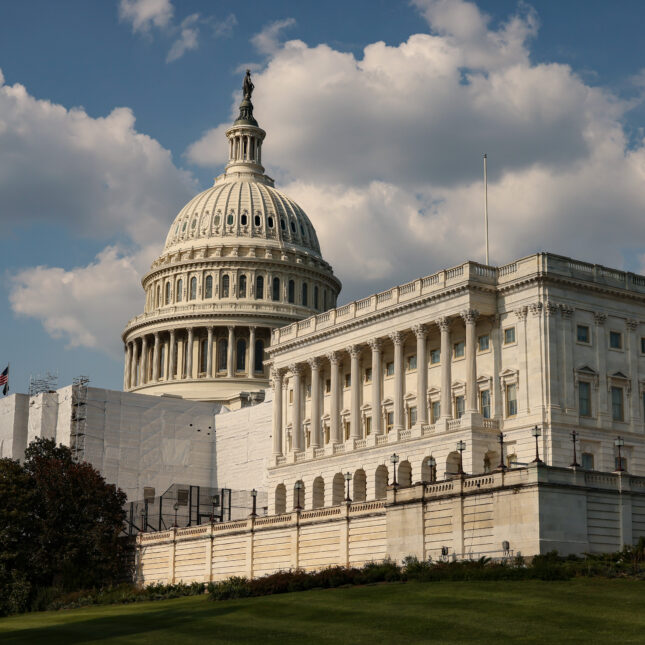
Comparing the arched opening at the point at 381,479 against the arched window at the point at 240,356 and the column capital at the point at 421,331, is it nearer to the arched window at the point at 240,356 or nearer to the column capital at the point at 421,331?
the column capital at the point at 421,331

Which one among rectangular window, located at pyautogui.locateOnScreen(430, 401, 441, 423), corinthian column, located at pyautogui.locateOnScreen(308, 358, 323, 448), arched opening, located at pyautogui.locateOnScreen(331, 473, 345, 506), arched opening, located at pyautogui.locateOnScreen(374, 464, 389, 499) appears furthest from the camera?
corinthian column, located at pyautogui.locateOnScreen(308, 358, 323, 448)

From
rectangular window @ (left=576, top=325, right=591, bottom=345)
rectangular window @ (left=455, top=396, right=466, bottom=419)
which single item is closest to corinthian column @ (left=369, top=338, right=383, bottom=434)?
rectangular window @ (left=455, top=396, right=466, bottom=419)

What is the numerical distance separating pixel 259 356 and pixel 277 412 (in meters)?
39.3

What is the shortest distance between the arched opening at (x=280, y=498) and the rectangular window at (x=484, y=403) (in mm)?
25546

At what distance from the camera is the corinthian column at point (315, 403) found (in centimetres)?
11338

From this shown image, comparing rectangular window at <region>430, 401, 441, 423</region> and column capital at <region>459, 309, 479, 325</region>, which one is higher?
column capital at <region>459, 309, 479, 325</region>

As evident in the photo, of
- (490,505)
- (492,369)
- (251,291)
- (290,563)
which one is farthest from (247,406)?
(490,505)

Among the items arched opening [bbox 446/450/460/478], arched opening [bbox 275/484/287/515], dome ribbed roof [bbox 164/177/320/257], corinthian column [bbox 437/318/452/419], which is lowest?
arched opening [bbox 275/484/287/515]

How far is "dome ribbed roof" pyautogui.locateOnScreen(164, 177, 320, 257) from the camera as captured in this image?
552ft

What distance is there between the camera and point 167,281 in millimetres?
168375

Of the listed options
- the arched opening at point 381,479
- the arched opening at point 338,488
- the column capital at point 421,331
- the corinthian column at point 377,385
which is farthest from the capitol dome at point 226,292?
the column capital at point 421,331

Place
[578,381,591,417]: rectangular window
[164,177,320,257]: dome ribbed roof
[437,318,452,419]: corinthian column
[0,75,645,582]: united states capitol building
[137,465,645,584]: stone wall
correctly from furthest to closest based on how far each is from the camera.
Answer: [164,177,320,257]: dome ribbed roof
[437,318,452,419]: corinthian column
[578,381,591,417]: rectangular window
[0,75,645,582]: united states capitol building
[137,465,645,584]: stone wall

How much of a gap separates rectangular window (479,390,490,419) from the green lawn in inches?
1493

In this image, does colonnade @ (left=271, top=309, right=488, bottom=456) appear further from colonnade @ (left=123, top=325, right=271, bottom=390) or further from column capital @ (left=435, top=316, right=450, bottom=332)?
colonnade @ (left=123, top=325, right=271, bottom=390)
